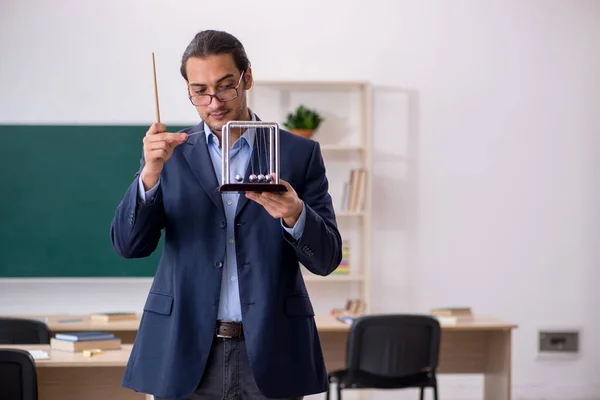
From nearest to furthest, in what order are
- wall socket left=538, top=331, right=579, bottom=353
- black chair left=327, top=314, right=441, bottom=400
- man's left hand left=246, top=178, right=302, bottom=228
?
man's left hand left=246, top=178, right=302, bottom=228 < black chair left=327, top=314, right=441, bottom=400 < wall socket left=538, top=331, right=579, bottom=353

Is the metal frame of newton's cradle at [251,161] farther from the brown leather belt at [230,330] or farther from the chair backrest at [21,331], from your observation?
the chair backrest at [21,331]

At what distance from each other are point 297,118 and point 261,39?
66 cm

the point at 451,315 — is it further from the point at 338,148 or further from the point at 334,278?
the point at 338,148

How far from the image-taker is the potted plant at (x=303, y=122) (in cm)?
531

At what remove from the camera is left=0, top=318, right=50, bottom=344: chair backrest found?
3.78 m

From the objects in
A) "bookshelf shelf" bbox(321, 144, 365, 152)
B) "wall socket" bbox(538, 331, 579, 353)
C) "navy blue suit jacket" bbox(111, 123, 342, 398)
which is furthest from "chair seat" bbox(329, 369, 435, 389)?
"navy blue suit jacket" bbox(111, 123, 342, 398)

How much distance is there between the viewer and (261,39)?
5582mm

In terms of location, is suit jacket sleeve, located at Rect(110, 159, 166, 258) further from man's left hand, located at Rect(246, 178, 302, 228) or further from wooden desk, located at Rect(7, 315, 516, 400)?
wooden desk, located at Rect(7, 315, 516, 400)

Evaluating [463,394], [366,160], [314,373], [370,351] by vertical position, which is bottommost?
[463,394]

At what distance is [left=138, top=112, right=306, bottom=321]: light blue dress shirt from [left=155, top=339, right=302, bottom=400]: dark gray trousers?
6cm

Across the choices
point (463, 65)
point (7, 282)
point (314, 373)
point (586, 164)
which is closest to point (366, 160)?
point (463, 65)

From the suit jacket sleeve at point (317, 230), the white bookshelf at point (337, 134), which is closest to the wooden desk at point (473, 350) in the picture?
the white bookshelf at point (337, 134)

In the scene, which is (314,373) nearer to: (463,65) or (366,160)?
(366,160)

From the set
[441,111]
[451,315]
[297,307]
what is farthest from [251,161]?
[441,111]
